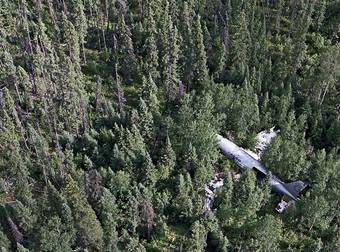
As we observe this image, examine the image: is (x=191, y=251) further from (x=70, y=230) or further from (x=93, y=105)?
(x=93, y=105)

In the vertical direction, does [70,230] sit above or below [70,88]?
below

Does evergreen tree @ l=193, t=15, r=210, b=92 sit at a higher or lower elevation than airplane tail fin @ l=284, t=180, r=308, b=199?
higher

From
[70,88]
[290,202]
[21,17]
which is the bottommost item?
[290,202]

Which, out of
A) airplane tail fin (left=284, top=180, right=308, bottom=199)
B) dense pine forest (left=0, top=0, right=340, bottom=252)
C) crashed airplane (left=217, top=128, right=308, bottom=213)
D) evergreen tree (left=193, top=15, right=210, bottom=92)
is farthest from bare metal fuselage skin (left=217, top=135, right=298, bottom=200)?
evergreen tree (left=193, top=15, right=210, bottom=92)

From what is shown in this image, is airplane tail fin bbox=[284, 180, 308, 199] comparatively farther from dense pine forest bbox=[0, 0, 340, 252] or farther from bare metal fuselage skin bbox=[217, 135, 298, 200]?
dense pine forest bbox=[0, 0, 340, 252]

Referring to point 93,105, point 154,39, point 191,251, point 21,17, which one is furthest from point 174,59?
point 191,251

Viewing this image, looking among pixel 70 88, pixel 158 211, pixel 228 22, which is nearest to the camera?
pixel 158 211
